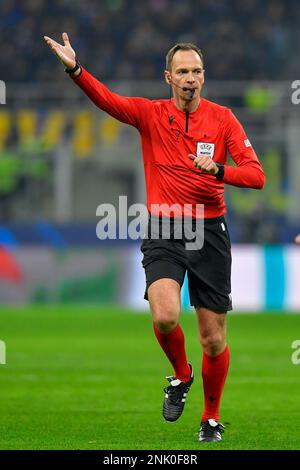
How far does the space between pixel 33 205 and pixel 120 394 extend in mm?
12543

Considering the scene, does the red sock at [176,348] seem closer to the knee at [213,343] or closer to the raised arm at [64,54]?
the knee at [213,343]

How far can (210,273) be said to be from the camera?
7.86 m

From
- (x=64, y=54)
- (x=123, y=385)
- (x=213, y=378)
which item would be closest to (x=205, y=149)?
(x=64, y=54)

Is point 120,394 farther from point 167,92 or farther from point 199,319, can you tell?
point 167,92

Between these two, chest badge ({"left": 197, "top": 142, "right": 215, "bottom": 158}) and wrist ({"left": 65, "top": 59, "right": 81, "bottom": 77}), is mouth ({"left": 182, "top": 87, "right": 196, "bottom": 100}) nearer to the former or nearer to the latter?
chest badge ({"left": 197, "top": 142, "right": 215, "bottom": 158})

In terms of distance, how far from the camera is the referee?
306 inches

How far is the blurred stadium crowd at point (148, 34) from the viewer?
25547mm

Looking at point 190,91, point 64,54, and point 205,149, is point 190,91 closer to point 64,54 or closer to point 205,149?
point 205,149

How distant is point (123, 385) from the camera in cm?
1138

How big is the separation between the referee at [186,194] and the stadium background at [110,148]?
716 centimetres

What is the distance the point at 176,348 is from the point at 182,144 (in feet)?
4.29

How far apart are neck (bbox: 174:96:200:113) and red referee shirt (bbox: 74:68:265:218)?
23 millimetres

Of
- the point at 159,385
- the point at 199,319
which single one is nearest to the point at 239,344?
the point at 159,385

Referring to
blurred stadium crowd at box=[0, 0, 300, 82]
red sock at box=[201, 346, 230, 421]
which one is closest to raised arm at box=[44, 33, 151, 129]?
red sock at box=[201, 346, 230, 421]
